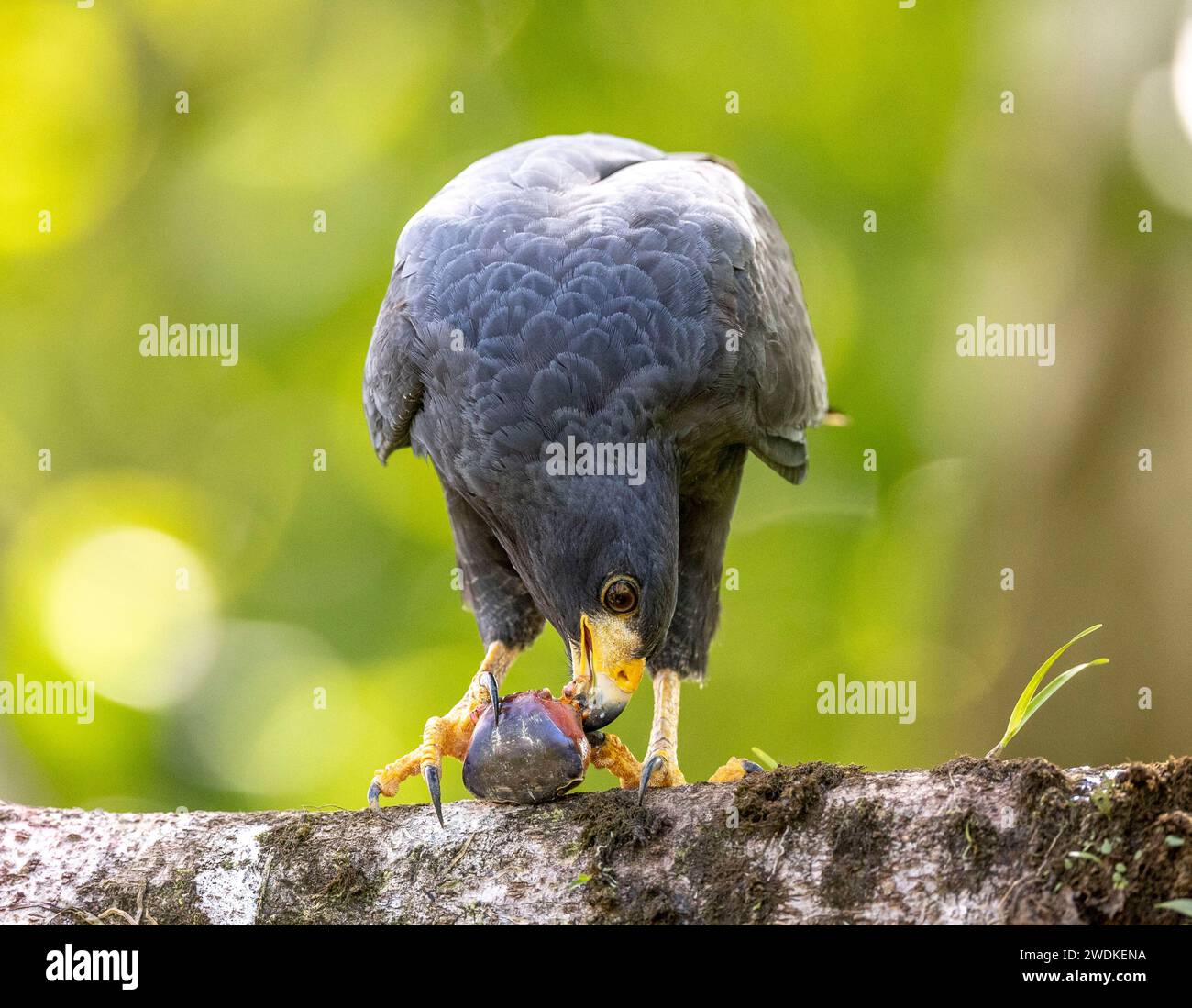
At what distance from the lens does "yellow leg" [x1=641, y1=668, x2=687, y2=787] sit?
4.81 meters

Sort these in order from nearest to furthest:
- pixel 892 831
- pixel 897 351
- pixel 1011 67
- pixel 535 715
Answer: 1. pixel 892 831
2. pixel 535 715
3. pixel 1011 67
4. pixel 897 351

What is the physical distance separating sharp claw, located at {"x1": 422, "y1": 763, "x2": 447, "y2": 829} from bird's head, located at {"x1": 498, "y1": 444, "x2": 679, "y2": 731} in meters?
0.56

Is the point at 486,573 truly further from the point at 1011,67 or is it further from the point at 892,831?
the point at 1011,67

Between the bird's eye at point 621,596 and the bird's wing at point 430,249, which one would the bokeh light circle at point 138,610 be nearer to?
the bird's wing at point 430,249

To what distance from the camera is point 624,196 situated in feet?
16.0

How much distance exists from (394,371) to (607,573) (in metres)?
1.37

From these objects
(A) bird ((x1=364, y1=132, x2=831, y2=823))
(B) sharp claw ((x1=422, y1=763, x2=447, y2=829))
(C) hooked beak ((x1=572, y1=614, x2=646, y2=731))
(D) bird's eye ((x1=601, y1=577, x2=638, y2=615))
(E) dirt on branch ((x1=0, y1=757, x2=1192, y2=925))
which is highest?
(A) bird ((x1=364, y1=132, x2=831, y2=823))

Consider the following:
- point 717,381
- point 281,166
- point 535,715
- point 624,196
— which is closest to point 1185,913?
point 535,715

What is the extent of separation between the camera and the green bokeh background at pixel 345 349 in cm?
946

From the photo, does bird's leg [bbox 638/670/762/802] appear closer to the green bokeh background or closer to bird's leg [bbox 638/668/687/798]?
bird's leg [bbox 638/668/687/798]

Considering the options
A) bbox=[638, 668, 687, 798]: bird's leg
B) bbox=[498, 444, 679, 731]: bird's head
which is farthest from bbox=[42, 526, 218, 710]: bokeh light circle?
bbox=[498, 444, 679, 731]: bird's head

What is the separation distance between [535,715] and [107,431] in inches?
306

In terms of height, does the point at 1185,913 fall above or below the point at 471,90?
below

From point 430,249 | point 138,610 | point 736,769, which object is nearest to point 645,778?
point 736,769
